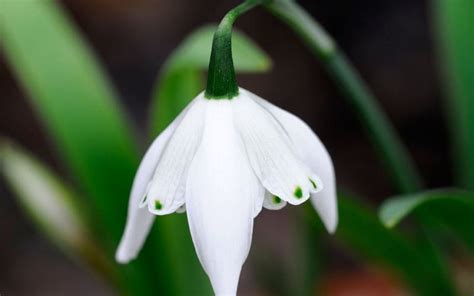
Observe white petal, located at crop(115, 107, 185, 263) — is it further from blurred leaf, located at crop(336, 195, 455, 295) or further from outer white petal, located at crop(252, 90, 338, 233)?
blurred leaf, located at crop(336, 195, 455, 295)

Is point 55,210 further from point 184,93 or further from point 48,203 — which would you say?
point 184,93

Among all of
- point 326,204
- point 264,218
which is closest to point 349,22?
point 264,218

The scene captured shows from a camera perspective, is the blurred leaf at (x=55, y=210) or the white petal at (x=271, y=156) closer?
the white petal at (x=271, y=156)

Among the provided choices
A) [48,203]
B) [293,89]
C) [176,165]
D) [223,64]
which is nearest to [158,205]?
[176,165]

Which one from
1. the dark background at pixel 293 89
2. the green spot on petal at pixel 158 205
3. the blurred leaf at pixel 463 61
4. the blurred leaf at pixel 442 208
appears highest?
the dark background at pixel 293 89

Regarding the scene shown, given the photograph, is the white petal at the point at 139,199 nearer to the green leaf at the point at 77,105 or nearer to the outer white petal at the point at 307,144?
the outer white petal at the point at 307,144

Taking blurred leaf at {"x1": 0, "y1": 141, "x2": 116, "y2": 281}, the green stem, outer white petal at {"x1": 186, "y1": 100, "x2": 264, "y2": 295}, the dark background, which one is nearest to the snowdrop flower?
outer white petal at {"x1": 186, "y1": 100, "x2": 264, "y2": 295}

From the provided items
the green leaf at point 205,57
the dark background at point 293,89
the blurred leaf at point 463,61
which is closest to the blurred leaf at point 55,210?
the green leaf at point 205,57

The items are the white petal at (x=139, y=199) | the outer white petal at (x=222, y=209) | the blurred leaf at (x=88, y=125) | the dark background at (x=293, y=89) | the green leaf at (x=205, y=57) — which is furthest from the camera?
the dark background at (x=293, y=89)
